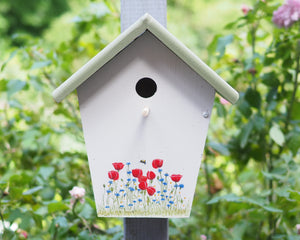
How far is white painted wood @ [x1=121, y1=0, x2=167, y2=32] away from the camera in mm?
776

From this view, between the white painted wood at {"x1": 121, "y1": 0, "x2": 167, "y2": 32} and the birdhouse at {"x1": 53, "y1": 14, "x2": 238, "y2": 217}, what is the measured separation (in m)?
0.10

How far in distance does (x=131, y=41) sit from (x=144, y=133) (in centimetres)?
17

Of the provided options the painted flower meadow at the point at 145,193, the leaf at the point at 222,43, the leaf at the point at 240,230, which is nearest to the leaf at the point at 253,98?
the leaf at the point at 222,43

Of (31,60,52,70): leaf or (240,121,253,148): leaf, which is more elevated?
(31,60,52,70): leaf

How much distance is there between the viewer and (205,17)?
467 cm

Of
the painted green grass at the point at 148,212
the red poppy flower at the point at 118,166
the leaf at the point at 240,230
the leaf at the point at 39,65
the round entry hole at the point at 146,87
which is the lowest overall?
the leaf at the point at 240,230

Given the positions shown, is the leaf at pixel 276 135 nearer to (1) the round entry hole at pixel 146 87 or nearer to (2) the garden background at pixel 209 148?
(2) the garden background at pixel 209 148

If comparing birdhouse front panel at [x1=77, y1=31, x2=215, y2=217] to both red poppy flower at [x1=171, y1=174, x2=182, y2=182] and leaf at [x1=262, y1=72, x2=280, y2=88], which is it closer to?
red poppy flower at [x1=171, y1=174, x2=182, y2=182]

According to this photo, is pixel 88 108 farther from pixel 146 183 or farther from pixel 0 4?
pixel 0 4

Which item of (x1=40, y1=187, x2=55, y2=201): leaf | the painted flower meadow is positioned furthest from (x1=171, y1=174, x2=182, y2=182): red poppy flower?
(x1=40, y1=187, x2=55, y2=201): leaf

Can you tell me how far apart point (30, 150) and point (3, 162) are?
0.10 metres

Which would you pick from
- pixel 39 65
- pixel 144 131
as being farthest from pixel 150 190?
pixel 39 65

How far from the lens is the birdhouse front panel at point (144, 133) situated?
2.36 ft

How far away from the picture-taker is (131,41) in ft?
2.23
